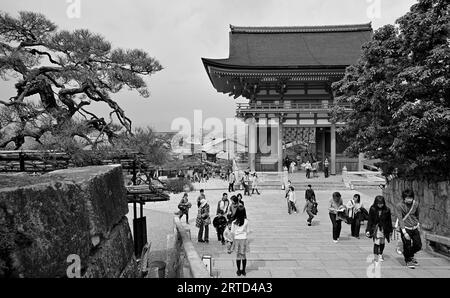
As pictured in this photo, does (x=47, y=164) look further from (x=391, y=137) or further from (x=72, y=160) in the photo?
(x=391, y=137)

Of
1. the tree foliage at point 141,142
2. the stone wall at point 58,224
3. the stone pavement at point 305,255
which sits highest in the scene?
the tree foliage at point 141,142

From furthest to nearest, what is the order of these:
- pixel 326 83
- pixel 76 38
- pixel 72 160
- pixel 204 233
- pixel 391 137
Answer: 1. pixel 326 83
2. pixel 391 137
3. pixel 204 233
4. pixel 76 38
5. pixel 72 160

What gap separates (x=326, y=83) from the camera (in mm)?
22922

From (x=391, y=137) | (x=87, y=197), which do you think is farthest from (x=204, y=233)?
(x=391, y=137)

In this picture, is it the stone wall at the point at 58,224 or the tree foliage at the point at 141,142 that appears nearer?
the stone wall at the point at 58,224

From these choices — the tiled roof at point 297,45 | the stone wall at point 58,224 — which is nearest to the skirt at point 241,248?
the stone wall at point 58,224

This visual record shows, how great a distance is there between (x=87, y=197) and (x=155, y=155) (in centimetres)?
208

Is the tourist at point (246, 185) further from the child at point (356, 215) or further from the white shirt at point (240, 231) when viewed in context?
the white shirt at point (240, 231)

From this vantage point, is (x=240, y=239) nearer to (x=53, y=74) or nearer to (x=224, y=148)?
(x=53, y=74)

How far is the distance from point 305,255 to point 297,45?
83.4ft

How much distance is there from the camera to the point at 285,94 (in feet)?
77.5

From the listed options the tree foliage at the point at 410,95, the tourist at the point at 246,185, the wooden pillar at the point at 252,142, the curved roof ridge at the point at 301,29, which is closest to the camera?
the tree foliage at the point at 410,95

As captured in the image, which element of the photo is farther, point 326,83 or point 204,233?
point 326,83

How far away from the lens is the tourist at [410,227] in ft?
18.6
